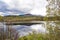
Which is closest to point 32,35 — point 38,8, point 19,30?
point 19,30

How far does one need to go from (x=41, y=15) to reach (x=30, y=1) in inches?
10.2

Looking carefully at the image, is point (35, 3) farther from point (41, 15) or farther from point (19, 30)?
point (19, 30)

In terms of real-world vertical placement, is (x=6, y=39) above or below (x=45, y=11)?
below

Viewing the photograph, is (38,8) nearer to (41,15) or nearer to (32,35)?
(41,15)

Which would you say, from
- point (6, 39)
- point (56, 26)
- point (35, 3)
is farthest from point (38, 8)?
point (6, 39)

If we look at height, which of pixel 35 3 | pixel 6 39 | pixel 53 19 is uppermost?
pixel 35 3

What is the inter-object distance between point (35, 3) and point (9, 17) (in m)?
0.43

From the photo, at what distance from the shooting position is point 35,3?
3322 mm

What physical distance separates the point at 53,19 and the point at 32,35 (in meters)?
0.38

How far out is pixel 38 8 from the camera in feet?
10.9

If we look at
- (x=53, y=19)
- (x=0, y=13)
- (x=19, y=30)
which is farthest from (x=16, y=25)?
(x=53, y=19)

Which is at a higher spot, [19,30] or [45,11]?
[45,11]

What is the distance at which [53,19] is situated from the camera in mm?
3301

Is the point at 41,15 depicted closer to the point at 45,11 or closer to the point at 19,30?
the point at 45,11
